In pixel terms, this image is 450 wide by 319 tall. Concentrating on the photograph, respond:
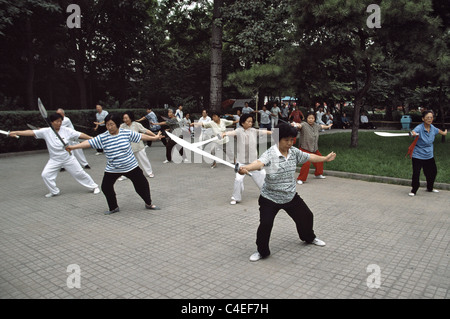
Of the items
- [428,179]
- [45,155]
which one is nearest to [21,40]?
[45,155]

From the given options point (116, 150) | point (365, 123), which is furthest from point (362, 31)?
point (365, 123)

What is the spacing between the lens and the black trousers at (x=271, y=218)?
4645 mm

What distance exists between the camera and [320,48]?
13.7m

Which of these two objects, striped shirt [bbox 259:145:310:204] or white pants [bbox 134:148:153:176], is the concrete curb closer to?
white pants [bbox 134:148:153:176]

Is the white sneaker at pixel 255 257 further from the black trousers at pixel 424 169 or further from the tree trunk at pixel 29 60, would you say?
the tree trunk at pixel 29 60

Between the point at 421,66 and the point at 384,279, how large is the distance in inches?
415

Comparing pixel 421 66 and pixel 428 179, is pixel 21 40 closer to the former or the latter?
pixel 421 66

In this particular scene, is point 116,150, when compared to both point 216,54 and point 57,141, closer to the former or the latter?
point 57,141

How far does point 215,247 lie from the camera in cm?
523

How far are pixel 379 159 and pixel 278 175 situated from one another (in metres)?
8.41

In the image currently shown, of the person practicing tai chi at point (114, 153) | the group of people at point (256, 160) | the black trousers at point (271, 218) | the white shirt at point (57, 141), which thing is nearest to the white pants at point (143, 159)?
the group of people at point (256, 160)

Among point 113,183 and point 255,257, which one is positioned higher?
point 113,183

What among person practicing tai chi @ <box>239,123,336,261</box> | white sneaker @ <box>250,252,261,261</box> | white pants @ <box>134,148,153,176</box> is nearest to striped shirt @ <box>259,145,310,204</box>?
person practicing tai chi @ <box>239,123,336,261</box>

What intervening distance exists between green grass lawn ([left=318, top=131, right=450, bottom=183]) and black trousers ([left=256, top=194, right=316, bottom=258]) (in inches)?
214
